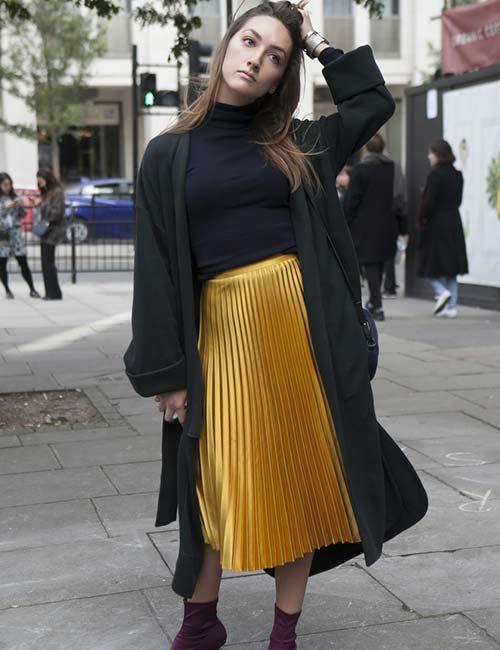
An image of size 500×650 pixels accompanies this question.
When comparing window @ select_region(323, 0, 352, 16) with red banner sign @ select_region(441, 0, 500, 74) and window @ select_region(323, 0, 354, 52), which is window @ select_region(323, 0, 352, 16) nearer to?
window @ select_region(323, 0, 354, 52)

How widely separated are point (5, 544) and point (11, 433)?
2021 mm

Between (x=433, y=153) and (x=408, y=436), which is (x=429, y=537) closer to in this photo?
(x=408, y=436)

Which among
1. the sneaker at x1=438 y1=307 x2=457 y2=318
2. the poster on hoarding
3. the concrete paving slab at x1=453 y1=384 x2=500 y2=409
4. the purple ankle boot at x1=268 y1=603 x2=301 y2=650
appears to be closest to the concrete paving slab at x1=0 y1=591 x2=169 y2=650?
the purple ankle boot at x1=268 y1=603 x2=301 y2=650

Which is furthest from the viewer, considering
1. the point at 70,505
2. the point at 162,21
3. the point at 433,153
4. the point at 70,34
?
the point at 70,34

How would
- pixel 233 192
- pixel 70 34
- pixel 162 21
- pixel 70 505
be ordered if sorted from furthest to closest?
pixel 70 34 → pixel 162 21 → pixel 70 505 → pixel 233 192

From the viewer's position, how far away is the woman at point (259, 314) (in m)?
2.85

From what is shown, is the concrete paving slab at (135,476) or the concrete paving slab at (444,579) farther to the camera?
the concrete paving slab at (135,476)

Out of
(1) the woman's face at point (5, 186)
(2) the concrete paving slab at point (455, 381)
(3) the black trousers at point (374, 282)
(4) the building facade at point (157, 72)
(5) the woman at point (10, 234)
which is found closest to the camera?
(2) the concrete paving slab at point (455, 381)

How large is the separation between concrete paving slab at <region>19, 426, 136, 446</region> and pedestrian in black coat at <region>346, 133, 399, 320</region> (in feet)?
18.0

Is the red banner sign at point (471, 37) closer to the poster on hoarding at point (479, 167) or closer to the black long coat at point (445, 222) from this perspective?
the poster on hoarding at point (479, 167)

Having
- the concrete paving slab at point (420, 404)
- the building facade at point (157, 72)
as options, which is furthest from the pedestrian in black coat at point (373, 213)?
the building facade at point (157, 72)

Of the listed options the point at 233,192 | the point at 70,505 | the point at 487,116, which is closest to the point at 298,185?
the point at 233,192

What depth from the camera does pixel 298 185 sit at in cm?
286

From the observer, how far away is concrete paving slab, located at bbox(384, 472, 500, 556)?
13.3 feet
